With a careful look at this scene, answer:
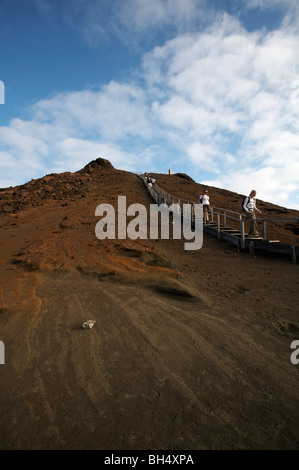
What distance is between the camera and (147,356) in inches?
129

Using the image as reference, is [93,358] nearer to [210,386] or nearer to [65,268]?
[210,386]

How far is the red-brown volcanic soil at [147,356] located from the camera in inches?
86.0

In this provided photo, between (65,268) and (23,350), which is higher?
(65,268)

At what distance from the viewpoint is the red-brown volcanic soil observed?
219cm

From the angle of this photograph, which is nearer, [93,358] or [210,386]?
[210,386]

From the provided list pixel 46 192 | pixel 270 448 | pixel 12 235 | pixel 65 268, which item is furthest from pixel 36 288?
pixel 46 192

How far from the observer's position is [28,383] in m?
2.85

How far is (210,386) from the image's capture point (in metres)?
2.70

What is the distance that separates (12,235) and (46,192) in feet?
41.7

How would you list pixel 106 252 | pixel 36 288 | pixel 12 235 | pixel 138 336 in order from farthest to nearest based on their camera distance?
pixel 12 235 → pixel 106 252 → pixel 36 288 → pixel 138 336
